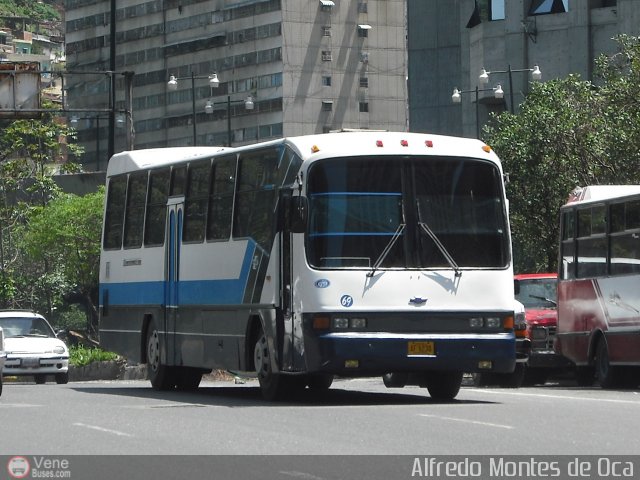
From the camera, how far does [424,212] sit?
22453 millimetres

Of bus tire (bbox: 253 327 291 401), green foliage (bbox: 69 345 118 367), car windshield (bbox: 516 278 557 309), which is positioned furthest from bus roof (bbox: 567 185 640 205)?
green foliage (bbox: 69 345 118 367)

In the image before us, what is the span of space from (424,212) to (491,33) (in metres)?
73.3

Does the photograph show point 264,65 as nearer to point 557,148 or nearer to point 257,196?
point 557,148

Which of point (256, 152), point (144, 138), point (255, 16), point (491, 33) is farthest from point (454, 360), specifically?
point (144, 138)

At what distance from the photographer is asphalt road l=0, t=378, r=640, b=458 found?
1556 centimetres

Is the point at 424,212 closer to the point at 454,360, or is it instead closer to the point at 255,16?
the point at 454,360

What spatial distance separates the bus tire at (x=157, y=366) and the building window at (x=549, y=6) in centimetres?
6533

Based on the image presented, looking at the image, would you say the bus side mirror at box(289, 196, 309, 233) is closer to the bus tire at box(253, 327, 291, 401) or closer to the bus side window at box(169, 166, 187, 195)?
the bus tire at box(253, 327, 291, 401)

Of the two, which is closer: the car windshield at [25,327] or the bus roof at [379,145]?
the bus roof at [379,145]

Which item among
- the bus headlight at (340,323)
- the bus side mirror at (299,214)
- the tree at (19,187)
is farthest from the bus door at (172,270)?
the tree at (19,187)

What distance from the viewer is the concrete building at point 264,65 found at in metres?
138
